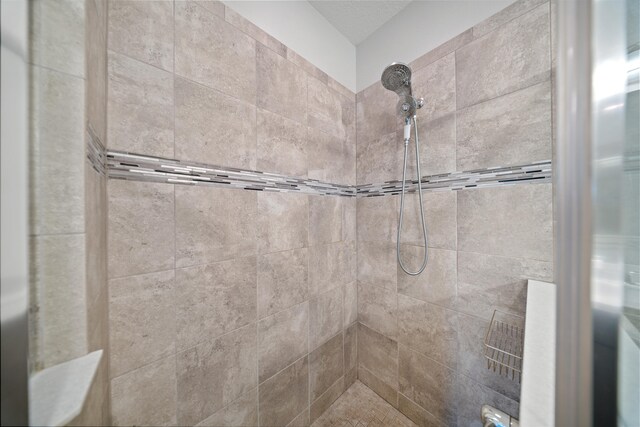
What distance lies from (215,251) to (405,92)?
1.19m

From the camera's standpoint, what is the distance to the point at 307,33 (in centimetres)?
121

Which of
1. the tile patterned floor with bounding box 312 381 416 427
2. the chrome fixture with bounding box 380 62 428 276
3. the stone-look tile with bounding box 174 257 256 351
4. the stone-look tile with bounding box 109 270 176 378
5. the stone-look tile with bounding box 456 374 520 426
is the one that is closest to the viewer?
the stone-look tile with bounding box 109 270 176 378

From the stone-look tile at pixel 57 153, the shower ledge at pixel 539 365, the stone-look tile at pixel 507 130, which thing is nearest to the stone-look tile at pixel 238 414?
the stone-look tile at pixel 57 153

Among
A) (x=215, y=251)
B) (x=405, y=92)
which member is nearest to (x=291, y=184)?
(x=215, y=251)

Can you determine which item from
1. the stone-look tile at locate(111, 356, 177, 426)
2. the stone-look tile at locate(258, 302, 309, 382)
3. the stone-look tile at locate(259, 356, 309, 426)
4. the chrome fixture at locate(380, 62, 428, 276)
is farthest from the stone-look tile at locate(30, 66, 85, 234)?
the chrome fixture at locate(380, 62, 428, 276)

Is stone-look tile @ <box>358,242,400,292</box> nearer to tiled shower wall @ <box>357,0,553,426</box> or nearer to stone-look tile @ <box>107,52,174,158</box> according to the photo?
tiled shower wall @ <box>357,0,553,426</box>

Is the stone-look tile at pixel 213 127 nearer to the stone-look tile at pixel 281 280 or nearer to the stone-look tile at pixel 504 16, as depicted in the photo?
the stone-look tile at pixel 281 280

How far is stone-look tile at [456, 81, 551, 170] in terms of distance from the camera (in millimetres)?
811

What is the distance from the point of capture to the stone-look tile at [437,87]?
3.39ft

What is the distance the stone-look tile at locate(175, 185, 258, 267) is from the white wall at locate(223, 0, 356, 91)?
825mm

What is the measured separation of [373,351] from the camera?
138 centimetres

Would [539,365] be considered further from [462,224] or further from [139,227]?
[139,227]

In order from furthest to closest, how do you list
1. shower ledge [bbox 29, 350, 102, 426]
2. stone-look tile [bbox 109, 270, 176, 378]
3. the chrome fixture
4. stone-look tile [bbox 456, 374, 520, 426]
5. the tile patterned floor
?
the tile patterned floor → the chrome fixture → stone-look tile [bbox 456, 374, 520, 426] → stone-look tile [bbox 109, 270, 176, 378] → shower ledge [bbox 29, 350, 102, 426]

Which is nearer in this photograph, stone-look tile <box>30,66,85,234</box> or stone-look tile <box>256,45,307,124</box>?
stone-look tile <box>30,66,85,234</box>
